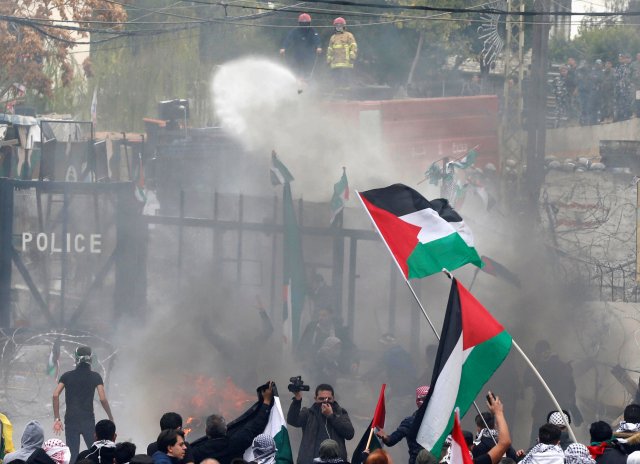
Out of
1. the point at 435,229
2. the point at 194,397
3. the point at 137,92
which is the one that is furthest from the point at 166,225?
the point at 137,92

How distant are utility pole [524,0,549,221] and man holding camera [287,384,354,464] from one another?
8.57m

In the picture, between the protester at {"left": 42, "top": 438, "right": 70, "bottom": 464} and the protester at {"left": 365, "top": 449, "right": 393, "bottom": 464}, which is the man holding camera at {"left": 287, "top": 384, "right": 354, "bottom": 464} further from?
the protester at {"left": 365, "top": 449, "right": 393, "bottom": 464}

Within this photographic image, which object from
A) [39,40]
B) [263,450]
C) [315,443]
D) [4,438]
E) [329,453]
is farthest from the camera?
[39,40]

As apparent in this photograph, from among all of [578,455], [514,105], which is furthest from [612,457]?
[514,105]

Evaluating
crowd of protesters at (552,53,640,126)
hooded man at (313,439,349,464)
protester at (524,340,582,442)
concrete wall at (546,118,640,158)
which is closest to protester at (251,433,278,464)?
hooded man at (313,439,349,464)

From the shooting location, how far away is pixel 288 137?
63.5 feet

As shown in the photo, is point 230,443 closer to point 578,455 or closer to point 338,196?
point 578,455

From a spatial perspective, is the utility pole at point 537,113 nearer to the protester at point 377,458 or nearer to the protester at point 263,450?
the protester at point 263,450

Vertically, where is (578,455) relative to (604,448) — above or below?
above

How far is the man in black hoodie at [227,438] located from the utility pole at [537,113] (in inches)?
376

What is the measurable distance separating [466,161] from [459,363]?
555 inches

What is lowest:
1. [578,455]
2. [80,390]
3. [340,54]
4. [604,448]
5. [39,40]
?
[80,390]

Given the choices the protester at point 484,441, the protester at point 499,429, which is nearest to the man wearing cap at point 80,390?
the protester at point 484,441

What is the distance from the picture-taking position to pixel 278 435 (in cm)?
794
